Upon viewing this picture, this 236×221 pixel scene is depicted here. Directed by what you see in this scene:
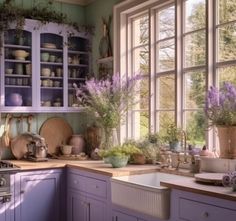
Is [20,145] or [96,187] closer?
[96,187]

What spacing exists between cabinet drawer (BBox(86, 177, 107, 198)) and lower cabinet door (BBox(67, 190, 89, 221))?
0.16m

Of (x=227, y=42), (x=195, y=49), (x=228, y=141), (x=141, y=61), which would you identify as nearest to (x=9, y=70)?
(x=141, y=61)

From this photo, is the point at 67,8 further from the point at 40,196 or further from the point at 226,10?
the point at 40,196

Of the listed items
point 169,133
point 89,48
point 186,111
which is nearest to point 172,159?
point 169,133

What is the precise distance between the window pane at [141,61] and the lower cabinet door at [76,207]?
1.41 metres

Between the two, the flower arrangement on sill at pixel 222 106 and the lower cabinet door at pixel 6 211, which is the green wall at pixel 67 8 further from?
the flower arrangement on sill at pixel 222 106

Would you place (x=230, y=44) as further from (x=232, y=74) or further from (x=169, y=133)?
(x=169, y=133)

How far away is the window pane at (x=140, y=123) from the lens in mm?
3961

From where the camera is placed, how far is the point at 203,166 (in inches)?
116

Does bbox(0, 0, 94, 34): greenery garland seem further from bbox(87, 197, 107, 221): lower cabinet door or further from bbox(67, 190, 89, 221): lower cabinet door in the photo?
bbox(87, 197, 107, 221): lower cabinet door

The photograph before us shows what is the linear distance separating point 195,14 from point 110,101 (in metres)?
1.16

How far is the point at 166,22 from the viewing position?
372 centimetres

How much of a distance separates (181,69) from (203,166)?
0.97 m

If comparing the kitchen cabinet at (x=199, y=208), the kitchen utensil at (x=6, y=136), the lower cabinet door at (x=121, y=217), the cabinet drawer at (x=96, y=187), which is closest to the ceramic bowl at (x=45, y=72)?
the kitchen utensil at (x=6, y=136)
